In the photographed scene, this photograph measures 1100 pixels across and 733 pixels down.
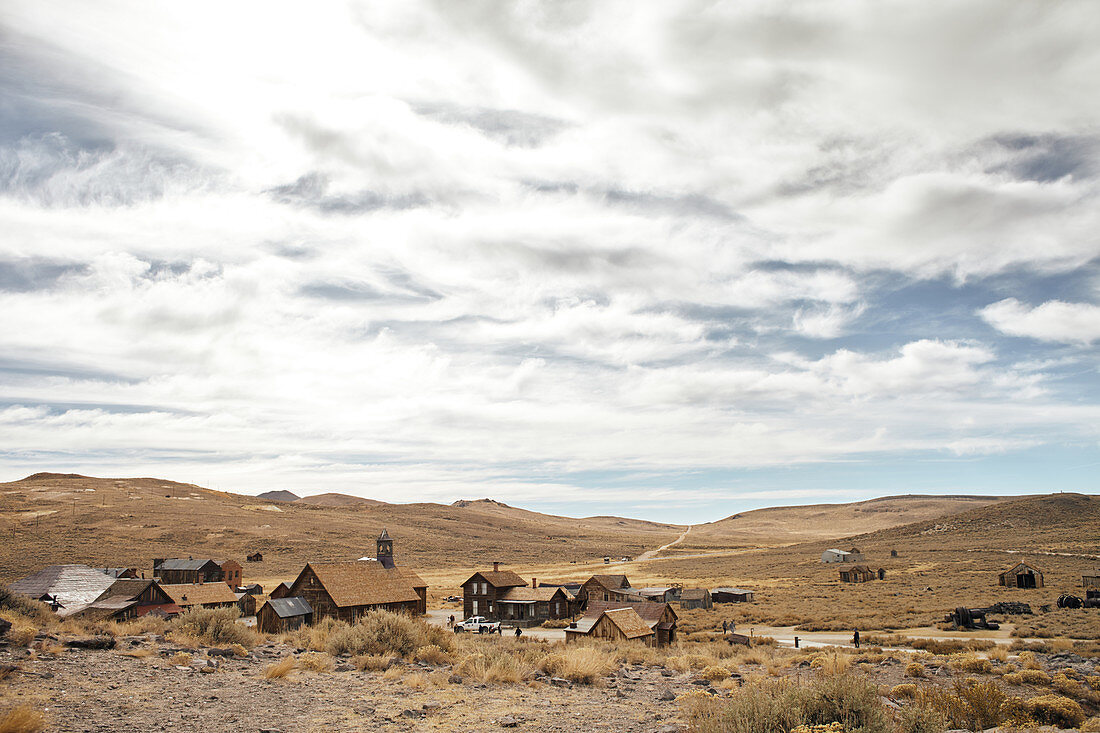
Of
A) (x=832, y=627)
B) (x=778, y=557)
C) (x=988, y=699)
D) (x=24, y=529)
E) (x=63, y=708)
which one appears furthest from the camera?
(x=778, y=557)

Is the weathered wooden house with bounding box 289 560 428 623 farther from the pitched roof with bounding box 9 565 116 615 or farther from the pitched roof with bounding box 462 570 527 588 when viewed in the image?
the pitched roof with bounding box 9 565 116 615

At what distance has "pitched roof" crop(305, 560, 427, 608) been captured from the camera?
36.8 meters

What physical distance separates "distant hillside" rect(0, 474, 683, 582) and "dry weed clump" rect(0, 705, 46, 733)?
75.4 m

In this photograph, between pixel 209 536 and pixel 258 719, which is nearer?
pixel 258 719

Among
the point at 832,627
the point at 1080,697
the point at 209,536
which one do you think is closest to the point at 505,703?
the point at 1080,697

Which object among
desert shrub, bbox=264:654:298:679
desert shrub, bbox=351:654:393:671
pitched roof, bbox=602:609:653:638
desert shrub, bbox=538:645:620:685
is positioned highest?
desert shrub, bbox=264:654:298:679

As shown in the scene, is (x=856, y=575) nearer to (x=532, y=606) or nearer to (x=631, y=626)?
(x=532, y=606)

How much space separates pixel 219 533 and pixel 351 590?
82653mm

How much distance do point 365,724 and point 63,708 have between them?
4.76 m

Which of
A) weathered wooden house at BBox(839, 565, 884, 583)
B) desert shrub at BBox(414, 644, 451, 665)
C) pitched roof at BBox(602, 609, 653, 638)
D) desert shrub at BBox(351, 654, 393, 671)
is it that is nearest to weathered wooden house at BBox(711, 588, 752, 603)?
weathered wooden house at BBox(839, 565, 884, 583)

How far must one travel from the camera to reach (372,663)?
1641 centimetres

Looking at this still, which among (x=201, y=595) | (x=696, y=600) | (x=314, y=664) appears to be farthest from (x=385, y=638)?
(x=696, y=600)

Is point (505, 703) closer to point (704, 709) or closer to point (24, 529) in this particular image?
point (704, 709)

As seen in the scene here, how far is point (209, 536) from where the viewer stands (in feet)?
340
